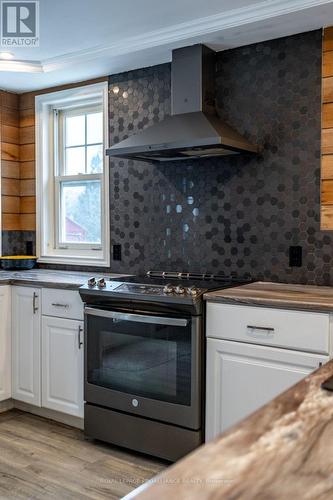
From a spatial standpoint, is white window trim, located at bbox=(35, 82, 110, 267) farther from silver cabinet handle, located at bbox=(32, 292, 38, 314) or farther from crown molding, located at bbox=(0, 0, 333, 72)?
silver cabinet handle, located at bbox=(32, 292, 38, 314)

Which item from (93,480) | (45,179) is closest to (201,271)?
(93,480)

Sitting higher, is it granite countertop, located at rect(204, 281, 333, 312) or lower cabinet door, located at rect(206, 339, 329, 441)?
granite countertop, located at rect(204, 281, 333, 312)

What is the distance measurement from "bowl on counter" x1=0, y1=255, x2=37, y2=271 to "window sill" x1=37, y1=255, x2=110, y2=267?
92 mm

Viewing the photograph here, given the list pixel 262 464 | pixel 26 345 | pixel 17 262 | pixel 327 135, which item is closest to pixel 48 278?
pixel 26 345

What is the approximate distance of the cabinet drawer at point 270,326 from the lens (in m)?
2.27

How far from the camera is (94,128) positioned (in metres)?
3.96

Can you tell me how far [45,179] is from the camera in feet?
13.7

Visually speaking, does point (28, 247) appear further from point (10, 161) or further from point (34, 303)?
point (34, 303)

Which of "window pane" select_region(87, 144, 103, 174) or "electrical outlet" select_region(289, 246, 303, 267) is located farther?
"window pane" select_region(87, 144, 103, 174)

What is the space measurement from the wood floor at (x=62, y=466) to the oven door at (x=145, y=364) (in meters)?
0.26

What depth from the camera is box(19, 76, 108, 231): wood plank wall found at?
13.9ft

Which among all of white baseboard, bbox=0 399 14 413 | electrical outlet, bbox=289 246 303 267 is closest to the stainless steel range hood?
electrical outlet, bbox=289 246 303 267

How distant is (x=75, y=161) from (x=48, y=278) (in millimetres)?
1164

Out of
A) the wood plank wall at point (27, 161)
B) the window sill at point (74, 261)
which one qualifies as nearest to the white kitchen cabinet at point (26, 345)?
the window sill at point (74, 261)
